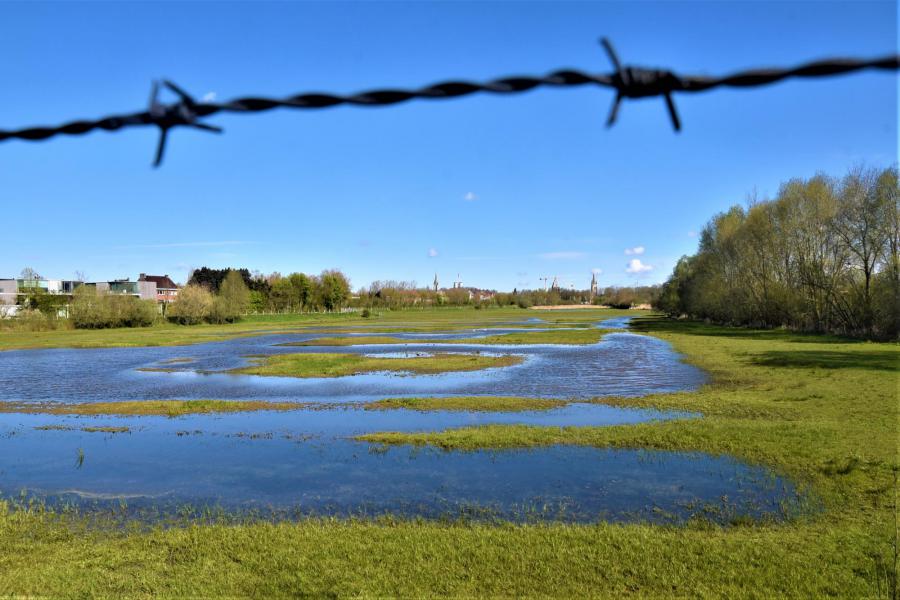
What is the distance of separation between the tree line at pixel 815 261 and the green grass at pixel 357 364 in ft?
102

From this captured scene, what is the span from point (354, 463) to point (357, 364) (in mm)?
24786

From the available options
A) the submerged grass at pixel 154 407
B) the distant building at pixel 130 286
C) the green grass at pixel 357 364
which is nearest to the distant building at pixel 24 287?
the distant building at pixel 130 286

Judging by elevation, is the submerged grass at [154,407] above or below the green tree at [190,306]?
A: below

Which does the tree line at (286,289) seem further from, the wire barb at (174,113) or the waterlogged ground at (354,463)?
the wire barb at (174,113)

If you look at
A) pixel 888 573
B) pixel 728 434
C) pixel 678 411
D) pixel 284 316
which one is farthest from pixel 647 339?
pixel 284 316

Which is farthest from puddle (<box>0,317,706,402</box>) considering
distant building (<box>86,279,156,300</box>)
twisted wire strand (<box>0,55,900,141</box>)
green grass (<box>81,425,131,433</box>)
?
distant building (<box>86,279,156,300</box>)

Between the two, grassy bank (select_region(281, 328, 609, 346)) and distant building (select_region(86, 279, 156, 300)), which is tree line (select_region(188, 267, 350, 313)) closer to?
distant building (select_region(86, 279, 156, 300))

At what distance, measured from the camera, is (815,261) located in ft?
190

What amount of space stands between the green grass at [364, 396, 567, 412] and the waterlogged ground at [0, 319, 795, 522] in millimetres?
800

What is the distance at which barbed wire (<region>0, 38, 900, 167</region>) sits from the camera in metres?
1.97

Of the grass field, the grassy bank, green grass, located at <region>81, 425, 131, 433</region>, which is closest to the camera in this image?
the grass field

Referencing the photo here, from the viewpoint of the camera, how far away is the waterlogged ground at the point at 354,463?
11500 millimetres

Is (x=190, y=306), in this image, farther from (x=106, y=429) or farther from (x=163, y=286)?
(x=106, y=429)

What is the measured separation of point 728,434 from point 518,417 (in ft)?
23.4
